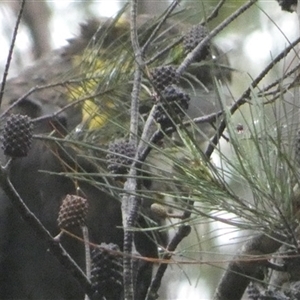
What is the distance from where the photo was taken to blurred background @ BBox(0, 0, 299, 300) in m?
1.56

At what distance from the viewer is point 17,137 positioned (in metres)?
0.80

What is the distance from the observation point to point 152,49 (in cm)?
118

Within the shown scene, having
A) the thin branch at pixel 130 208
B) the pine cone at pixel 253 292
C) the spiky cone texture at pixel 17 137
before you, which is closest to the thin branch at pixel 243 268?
the pine cone at pixel 253 292

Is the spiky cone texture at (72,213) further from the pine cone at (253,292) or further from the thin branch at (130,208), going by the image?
the pine cone at (253,292)

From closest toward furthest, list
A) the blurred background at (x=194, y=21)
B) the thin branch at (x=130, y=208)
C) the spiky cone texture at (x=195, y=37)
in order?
the thin branch at (x=130, y=208) → the spiky cone texture at (x=195, y=37) → the blurred background at (x=194, y=21)

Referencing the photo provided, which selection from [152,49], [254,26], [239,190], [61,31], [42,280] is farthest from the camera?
[61,31]

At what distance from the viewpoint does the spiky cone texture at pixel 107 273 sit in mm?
746

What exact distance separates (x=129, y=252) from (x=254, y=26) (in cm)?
149

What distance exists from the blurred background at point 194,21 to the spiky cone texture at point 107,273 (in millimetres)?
545

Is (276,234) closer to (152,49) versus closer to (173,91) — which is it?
(173,91)

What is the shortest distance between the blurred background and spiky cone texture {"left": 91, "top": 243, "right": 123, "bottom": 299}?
55 cm

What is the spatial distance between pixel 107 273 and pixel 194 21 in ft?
2.82

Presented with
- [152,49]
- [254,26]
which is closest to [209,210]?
[152,49]

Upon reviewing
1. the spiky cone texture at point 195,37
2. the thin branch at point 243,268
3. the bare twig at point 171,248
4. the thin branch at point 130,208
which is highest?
the spiky cone texture at point 195,37
